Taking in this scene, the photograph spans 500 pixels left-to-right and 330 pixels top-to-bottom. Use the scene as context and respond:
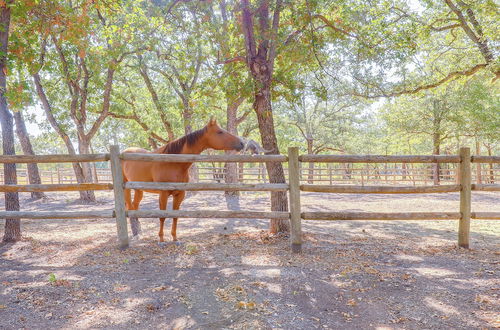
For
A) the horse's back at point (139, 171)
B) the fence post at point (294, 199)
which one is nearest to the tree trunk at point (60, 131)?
the horse's back at point (139, 171)

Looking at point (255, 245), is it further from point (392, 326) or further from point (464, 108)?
point (464, 108)

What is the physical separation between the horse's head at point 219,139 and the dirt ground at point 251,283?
5.34 feet

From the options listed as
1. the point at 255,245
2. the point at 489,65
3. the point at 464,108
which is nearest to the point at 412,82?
the point at 489,65

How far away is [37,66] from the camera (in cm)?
550

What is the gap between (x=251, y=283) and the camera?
350 centimetres

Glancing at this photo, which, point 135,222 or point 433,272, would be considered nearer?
point 433,272

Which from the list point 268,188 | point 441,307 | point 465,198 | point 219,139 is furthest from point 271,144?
point 441,307

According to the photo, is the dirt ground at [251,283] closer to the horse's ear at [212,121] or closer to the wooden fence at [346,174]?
the horse's ear at [212,121]

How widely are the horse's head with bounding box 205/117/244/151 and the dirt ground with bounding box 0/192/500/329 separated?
5.34 ft

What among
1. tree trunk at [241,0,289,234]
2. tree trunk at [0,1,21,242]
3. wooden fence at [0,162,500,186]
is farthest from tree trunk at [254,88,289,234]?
wooden fence at [0,162,500,186]

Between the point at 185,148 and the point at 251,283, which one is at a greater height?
the point at 185,148

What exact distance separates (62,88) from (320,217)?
1257cm

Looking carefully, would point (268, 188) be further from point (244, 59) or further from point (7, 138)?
point (7, 138)

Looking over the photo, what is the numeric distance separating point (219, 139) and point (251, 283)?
8.34 ft
